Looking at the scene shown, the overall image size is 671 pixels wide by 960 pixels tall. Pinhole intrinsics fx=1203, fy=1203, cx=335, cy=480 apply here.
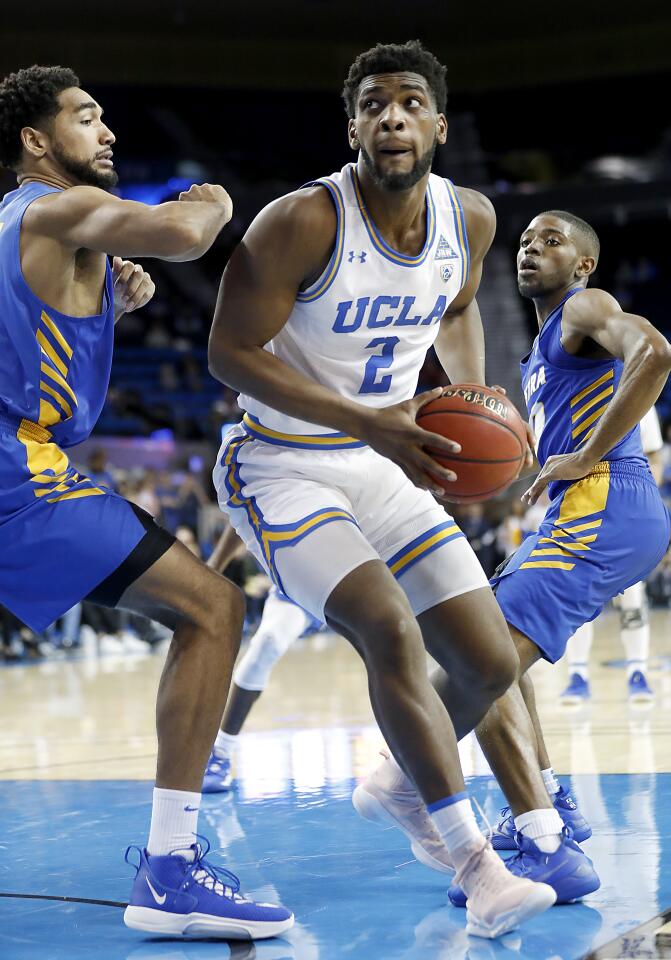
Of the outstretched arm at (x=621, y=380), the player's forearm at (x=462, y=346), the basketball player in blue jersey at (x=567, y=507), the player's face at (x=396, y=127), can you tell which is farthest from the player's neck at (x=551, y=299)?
the player's face at (x=396, y=127)

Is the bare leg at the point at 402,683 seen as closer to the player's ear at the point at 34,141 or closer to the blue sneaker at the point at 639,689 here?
the player's ear at the point at 34,141

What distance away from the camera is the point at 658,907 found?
10.3ft

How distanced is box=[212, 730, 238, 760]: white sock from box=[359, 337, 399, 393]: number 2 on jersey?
2281 mm

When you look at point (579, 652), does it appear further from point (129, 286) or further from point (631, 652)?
point (129, 286)

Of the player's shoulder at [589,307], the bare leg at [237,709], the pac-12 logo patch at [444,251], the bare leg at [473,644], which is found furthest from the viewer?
the bare leg at [237,709]

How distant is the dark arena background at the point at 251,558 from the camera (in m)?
3.41

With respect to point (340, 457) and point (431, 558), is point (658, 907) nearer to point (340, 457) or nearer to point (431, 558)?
point (431, 558)

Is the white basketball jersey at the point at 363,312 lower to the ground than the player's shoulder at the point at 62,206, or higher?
lower

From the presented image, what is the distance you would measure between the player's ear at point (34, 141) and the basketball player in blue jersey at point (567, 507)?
189 cm

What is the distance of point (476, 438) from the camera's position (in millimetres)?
3238

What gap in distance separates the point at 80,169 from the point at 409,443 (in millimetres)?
1275

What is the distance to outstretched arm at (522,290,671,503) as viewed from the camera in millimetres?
3877

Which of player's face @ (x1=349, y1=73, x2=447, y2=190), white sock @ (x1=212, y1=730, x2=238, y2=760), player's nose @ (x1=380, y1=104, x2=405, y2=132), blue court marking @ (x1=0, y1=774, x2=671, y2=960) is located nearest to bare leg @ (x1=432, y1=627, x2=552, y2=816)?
blue court marking @ (x1=0, y1=774, x2=671, y2=960)

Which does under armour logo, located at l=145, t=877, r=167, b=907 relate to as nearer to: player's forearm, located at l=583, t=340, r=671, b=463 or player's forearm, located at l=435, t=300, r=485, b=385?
player's forearm, located at l=435, t=300, r=485, b=385
